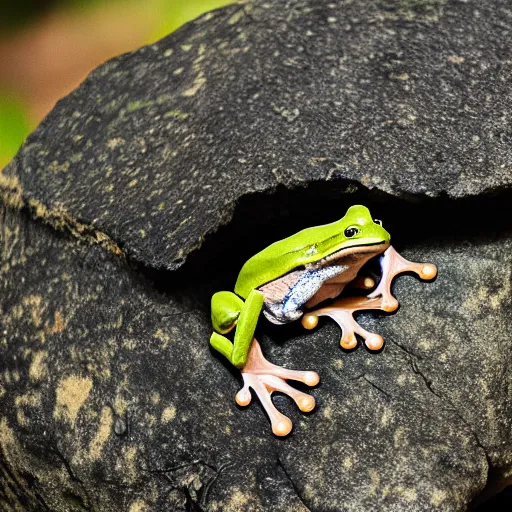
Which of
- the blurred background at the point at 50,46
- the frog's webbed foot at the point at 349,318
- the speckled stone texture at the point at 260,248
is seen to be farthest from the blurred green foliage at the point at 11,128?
the frog's webbed foot at the point at 349,318

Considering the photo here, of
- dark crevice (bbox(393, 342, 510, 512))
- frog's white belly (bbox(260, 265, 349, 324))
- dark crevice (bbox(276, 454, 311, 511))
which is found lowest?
dark crevice (bbox(393, 342, 510, 512))

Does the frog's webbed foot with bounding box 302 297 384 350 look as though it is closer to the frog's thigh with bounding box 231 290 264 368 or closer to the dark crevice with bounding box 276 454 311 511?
the frog's thigh with bounding box 231 290 264 368

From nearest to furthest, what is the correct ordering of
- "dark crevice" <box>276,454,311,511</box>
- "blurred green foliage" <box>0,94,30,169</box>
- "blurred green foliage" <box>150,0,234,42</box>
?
"dark crevice" <box>276,454,311,511</box> < "blurred green foliage" <box>150,0,234,42</box> < "blurred green foliage" <box>0,94,30,169</box>

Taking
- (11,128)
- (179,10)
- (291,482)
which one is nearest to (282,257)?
(291,482)

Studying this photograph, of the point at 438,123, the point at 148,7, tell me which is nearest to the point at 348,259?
the point at 438,123

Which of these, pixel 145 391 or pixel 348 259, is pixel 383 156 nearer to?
pixel 348 259

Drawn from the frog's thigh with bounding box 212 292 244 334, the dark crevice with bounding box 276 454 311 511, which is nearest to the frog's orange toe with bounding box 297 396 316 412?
the dark crevice with bounding box 276 454 311 511
